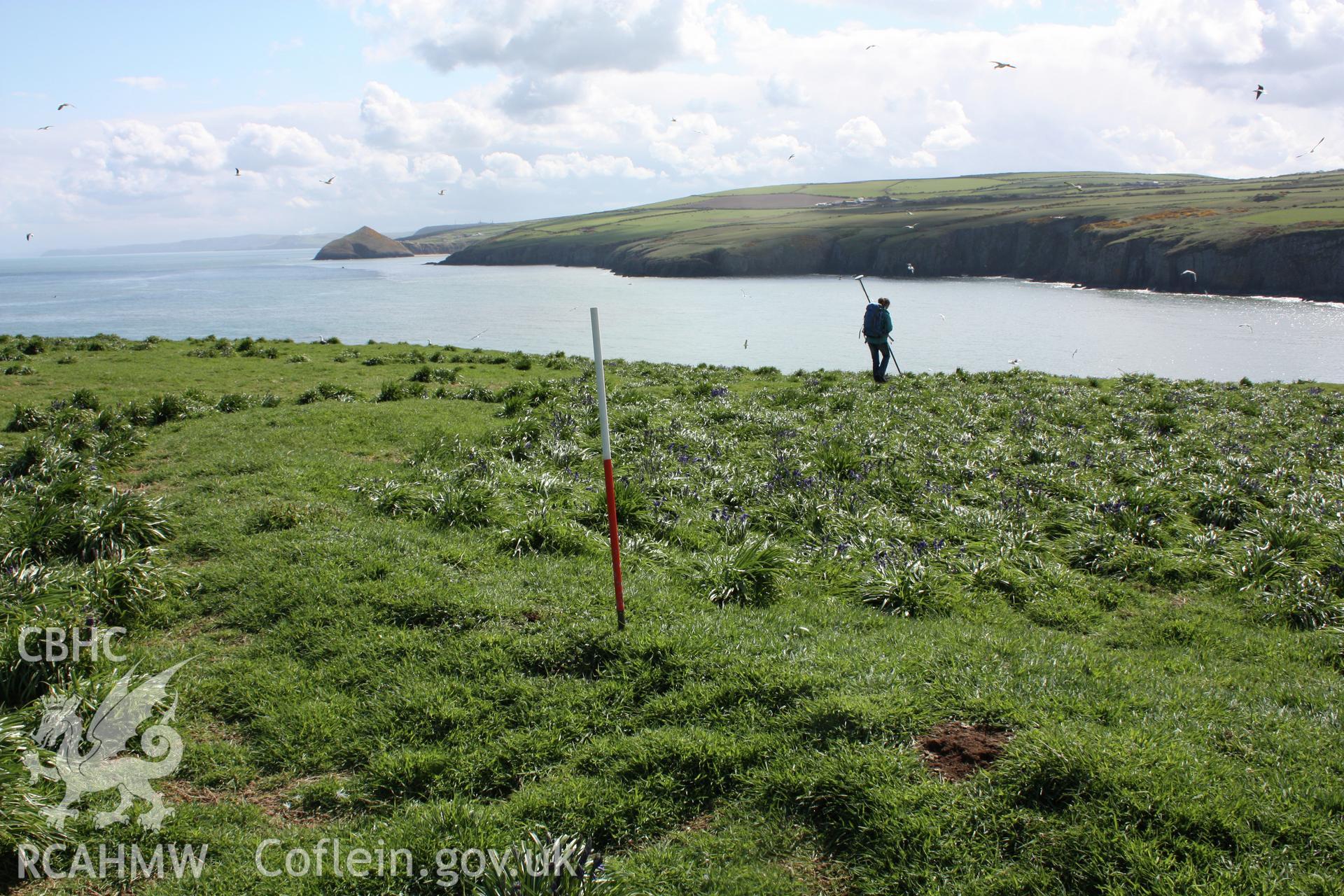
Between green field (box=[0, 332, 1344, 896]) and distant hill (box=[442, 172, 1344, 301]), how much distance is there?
100305mm

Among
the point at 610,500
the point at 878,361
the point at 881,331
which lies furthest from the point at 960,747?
the point at 881,331

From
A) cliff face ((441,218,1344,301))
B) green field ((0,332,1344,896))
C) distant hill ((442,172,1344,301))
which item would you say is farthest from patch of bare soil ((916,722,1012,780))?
cliff face ((441,218,1344,301))

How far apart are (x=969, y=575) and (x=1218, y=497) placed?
5.27 metres

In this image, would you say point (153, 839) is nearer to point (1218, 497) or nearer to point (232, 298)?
point (1218, 497)

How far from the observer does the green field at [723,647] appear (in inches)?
183

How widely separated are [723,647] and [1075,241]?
138 meters

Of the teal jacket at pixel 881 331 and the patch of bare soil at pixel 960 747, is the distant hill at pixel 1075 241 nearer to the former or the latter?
the teal jacket at pixel 881 331

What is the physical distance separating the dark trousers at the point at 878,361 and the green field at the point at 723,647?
8722 mm

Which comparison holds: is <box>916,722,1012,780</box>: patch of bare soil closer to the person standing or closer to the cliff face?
the person standing

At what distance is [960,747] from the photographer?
5332mm

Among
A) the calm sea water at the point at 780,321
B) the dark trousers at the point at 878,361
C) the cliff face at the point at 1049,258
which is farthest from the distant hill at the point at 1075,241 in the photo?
the dark trousers at the point at 878,361

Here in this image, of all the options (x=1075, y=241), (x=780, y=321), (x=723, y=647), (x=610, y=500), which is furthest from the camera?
(x=1075, y=241)

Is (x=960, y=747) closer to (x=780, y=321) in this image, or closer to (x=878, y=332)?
(x=878, y=332)

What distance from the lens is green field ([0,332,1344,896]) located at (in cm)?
464
